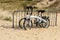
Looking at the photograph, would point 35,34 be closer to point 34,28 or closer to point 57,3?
point 34,28

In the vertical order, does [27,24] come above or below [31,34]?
above

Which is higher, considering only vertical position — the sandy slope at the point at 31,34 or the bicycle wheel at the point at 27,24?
the bicycle wheel at the point at 27,24

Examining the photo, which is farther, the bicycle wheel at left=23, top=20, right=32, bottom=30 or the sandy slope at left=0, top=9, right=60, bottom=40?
the bicycle wheel at left=23, top=20, right=32, bottom=30

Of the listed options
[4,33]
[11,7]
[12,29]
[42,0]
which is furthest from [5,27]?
[42,0]

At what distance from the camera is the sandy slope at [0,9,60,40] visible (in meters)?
9.67

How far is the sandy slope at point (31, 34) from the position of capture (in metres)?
9.67

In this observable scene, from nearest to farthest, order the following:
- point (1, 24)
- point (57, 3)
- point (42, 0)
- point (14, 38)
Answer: point (14, 38)
point (1, 24)
point (57, 3)
point (42, 0)

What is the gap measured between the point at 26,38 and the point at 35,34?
835mm

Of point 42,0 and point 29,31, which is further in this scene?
point 42,0

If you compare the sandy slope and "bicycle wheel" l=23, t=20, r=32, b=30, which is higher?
"bicycle wheel" l=23, t=20, r=32, b=30

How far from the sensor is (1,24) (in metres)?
12.5

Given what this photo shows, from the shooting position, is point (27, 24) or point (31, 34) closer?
point (31, 34)

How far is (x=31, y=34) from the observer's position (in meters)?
10.3

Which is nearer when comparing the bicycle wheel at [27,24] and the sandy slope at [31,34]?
the sandy slope at [31,34]
